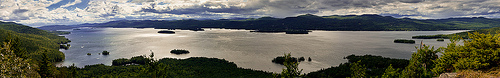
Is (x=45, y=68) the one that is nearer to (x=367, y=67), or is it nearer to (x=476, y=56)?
(x=476, y=56)

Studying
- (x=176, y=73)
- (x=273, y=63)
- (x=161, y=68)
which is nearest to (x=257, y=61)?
(x=273, y=63)

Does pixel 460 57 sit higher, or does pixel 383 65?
pixel 460 57

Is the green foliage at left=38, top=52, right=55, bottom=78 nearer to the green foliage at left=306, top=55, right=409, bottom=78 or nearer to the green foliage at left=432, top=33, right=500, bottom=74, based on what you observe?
the green foliage at left=306, top=55, right=409, bottom=78

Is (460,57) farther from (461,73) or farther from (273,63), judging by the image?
(273,63)

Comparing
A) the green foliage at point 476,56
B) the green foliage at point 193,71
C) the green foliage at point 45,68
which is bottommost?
the green foliage at point 193,71

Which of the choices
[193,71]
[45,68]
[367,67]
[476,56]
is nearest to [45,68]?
[45,68]

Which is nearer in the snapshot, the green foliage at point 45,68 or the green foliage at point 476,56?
the green foliage at point 476,56

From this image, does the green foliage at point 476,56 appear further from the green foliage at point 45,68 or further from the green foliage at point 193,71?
the green foliage at point 45,68

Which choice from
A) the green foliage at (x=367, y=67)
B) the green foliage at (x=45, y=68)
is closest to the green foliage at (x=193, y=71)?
the green foliage at (x=367, y=67)
